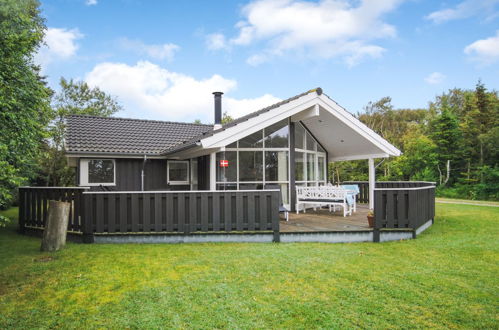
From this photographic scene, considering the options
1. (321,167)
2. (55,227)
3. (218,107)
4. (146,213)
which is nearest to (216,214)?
(146,213)

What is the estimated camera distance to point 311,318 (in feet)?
10.4

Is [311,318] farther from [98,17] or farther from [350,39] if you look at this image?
[350,39]

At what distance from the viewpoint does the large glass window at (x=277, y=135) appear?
966cm

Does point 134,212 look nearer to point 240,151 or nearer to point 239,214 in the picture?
point 239,214

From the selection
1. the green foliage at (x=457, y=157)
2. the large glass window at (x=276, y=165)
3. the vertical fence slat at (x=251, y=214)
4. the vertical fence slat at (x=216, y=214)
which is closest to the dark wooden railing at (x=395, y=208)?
the vertical fence slat at (x=251, y=214)

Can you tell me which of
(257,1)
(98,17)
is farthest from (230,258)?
(98,17)

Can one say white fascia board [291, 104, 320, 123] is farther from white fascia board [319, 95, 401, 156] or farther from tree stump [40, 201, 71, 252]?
tree stump [40, 201, 71, 252]

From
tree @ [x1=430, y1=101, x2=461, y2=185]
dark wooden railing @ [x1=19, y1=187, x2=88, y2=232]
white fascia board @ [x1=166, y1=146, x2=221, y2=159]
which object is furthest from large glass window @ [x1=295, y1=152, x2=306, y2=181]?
tree @ [x1=430, y1=101, x2=461, y2=185]

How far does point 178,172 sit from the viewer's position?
1149 cm

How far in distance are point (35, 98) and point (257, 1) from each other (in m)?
10.6

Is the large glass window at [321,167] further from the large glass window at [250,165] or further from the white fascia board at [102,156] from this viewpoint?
the white fascia board at [102,156]

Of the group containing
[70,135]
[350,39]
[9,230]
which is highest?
[350,39]

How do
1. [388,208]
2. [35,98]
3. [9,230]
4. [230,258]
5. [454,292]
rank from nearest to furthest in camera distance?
[454,292]
[230,258]
[35,98]
[388,208]
[9,230]

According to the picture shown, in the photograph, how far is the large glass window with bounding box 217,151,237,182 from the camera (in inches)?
360
